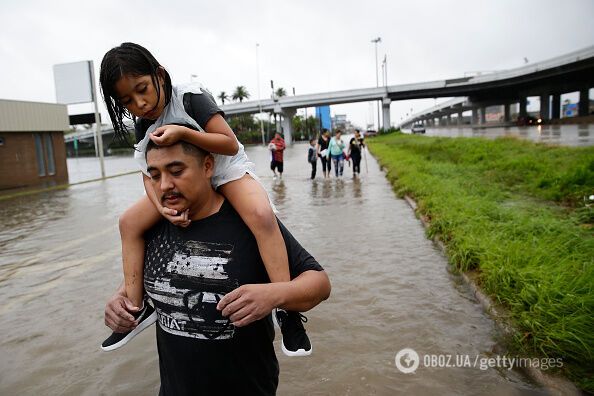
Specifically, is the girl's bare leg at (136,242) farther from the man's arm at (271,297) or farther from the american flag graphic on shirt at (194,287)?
the man's arm at (271,297)

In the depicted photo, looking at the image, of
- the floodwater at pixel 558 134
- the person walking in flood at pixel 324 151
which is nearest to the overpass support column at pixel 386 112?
the floodwater at pixel 558 134

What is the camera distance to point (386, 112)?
6388 cm

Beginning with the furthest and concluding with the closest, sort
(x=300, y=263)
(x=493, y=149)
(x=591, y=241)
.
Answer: (x=493, y=149) < (x=591, y=241) < (x=300, y=263)

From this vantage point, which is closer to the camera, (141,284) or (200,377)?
(200,377)

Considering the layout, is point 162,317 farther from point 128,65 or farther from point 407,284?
point 407,284

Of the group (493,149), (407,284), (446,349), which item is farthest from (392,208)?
(493,149)

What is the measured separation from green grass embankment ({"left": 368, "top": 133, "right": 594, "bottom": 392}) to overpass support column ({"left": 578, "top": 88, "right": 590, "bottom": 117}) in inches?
1918

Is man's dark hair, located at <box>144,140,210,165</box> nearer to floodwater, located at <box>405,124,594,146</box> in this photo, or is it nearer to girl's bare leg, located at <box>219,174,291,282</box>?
girl's bare leg, located at <box>219,174,291,282</box>

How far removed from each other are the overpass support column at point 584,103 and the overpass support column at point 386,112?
74.9 ft

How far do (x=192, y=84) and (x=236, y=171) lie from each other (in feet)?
1.55

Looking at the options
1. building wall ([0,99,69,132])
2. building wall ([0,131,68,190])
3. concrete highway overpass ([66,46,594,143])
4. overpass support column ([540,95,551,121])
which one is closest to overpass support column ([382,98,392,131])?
concrete highway overpass ([66,46,594,143])

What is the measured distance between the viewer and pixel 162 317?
1.62 m

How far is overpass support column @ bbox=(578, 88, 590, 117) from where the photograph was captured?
51.8 metres

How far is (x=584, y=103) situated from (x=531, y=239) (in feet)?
190
